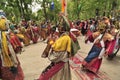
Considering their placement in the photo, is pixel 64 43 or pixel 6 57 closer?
pixel 64 43

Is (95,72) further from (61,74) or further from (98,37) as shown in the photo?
(61,74)

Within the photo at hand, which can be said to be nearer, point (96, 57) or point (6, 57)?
point (6, 57)

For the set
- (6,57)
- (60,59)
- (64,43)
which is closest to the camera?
(64,43)

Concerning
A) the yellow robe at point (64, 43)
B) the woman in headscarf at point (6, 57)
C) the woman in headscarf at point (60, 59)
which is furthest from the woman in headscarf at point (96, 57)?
the yellow robe at point (64, 43)

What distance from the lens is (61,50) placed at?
6863 millimetres

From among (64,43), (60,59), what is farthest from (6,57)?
(64,43)

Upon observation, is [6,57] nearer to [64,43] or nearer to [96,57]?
[64,43]

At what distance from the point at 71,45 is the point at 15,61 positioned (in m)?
1.77

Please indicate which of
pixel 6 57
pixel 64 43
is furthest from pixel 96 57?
pixel 64 43

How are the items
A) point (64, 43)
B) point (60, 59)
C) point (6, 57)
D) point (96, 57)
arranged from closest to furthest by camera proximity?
point (64, 43) < point (60, 59) < point (6, 57) < point (96, 57)

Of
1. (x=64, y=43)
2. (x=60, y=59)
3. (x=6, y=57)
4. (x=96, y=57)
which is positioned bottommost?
(x=96, y=57)

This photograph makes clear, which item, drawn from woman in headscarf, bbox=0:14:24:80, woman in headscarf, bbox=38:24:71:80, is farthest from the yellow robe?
woman in headscarf, bbox=0:14:24:80

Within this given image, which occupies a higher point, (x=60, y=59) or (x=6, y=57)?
(x=60, y=59)

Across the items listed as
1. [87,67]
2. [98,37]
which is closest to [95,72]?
[87,67]
